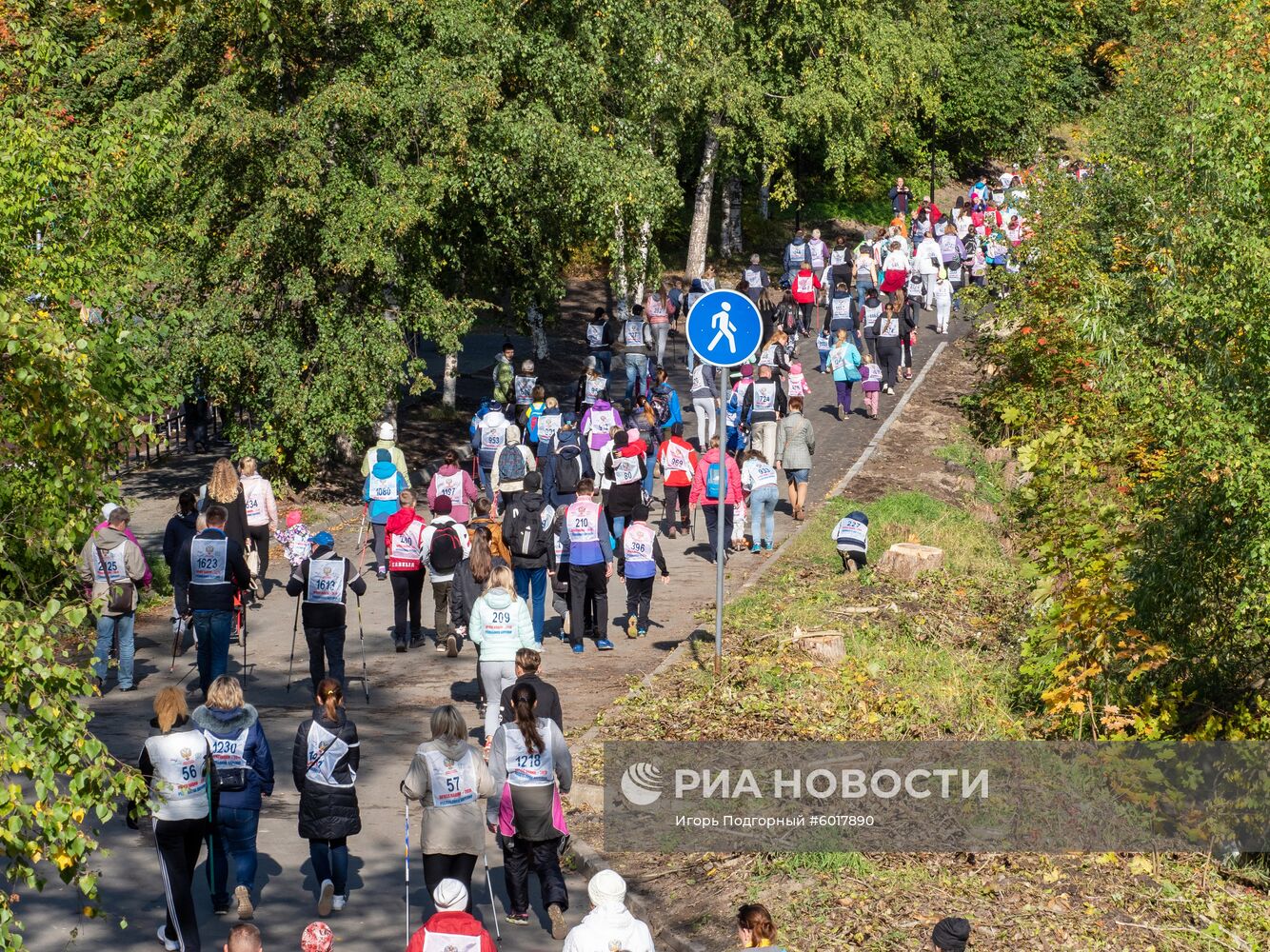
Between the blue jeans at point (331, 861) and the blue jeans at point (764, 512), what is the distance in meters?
10.1

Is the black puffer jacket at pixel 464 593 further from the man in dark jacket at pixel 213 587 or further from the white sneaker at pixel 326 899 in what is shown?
the white sneaker at pixel 326 899

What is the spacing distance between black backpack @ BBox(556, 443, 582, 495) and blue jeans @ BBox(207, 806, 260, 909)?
9.09 metres

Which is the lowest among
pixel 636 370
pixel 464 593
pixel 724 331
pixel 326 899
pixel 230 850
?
pixel 326 899

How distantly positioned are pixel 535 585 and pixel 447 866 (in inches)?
251

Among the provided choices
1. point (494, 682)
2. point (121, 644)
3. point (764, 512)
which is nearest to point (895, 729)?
point (494, 682)

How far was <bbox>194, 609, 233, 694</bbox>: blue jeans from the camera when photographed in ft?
45.5

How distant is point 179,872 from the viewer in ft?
31.6

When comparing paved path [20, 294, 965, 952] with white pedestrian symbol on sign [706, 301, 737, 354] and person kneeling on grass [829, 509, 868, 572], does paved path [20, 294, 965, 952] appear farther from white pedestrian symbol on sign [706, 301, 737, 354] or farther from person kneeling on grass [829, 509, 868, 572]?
white pedestrian symbol on sign [706, 301, 737, 354]

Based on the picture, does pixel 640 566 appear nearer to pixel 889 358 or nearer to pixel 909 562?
pixel 909 562

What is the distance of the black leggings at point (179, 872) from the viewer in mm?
9508

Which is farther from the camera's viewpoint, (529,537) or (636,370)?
(636,370)

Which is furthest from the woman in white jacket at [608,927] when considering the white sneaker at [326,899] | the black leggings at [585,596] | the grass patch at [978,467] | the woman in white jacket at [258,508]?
the grass patch at [978,467]

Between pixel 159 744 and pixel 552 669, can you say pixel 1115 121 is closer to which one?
pixel 552 669

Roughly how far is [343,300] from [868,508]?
26.6ft
